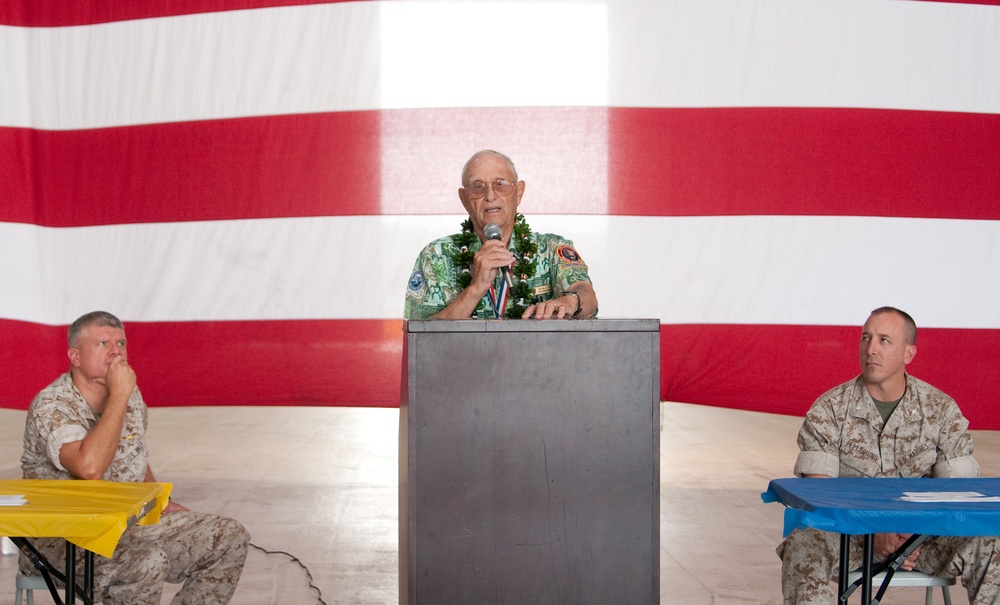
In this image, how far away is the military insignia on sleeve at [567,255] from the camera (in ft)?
8.82

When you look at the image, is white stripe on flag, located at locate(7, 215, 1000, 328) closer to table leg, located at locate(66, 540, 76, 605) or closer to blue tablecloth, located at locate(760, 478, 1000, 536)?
blue tablecloth, located at locate(760, 478, 1000, 536)

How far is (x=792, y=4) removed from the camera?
4.74 metres

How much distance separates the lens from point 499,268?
2.53 metres

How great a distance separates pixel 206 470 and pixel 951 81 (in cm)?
426

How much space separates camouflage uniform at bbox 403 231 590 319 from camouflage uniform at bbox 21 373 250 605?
0.79 metres

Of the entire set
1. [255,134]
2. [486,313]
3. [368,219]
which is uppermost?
[255,134]

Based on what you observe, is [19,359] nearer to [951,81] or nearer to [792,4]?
[792,4]

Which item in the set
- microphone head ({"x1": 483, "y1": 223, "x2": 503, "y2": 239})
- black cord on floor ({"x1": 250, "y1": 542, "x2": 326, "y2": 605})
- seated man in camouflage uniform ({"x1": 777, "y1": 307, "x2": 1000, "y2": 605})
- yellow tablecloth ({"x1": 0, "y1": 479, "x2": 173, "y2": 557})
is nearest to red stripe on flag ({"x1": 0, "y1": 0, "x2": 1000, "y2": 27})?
black cord on floor ({"x1": 250, "y1": 542, "x2": 326, "y2": 605})

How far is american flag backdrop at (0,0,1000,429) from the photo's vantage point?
15.4 feet

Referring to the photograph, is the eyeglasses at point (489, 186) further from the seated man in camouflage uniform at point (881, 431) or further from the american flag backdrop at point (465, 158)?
the american flag backdrop at point (465, 158)

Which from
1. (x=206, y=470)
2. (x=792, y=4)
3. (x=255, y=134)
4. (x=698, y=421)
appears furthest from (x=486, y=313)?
(x=698, y=421)

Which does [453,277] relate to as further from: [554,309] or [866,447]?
[866,447]

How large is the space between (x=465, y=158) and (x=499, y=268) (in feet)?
7.98

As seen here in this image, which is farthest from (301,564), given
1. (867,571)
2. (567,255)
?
(867,571)
